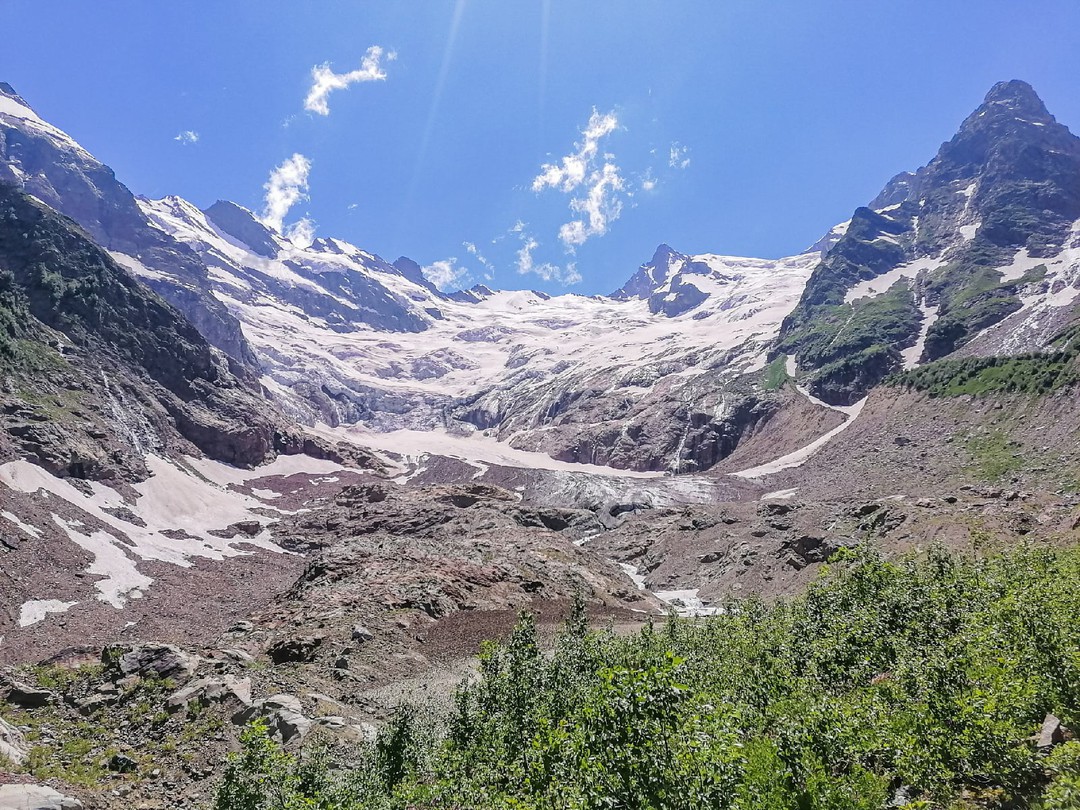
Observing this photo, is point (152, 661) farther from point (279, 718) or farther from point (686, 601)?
point (686, 601)

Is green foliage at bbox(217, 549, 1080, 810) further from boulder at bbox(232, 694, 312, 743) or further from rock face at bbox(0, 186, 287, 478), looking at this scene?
rock face at bbox(0, 186, 287, 478)

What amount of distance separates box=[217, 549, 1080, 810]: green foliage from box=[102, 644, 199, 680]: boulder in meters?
12.8

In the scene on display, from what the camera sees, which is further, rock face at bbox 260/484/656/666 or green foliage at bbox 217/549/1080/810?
rock face at bbox 260/484/656/666

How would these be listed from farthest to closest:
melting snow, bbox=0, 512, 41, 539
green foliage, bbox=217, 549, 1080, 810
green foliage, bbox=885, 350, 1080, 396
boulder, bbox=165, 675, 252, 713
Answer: green foliage, bbox=885, 350, 1080, 396
melting snow, bbox=0, 512, 41, 539
boulder, bbox=165, 675, 252, 713
green foliage, bbox=217, 549, 1080, 810

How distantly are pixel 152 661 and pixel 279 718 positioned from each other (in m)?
9.91

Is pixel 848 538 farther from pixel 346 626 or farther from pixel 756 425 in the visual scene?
pixel 756 425

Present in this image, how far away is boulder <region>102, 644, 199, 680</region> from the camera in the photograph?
31.7 metres

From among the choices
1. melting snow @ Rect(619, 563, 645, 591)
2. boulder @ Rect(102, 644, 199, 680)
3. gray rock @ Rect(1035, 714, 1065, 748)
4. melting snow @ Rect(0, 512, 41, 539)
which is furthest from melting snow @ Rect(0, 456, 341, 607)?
gray rock @ Rect(1035, 714, 1065, 748)

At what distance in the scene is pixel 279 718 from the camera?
28406 millimetres

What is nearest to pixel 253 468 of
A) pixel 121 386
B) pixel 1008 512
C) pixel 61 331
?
pixel 121 386

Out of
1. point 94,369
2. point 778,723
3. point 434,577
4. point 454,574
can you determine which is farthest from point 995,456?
point 94,369

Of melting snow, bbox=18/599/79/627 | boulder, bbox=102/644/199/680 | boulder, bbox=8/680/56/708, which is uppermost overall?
melting snow, bbox=18/599/79/627

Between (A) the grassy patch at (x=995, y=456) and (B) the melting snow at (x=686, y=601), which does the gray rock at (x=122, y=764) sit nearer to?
(B) the melting snow at (x=686, y=601)

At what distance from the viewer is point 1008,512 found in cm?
5791
